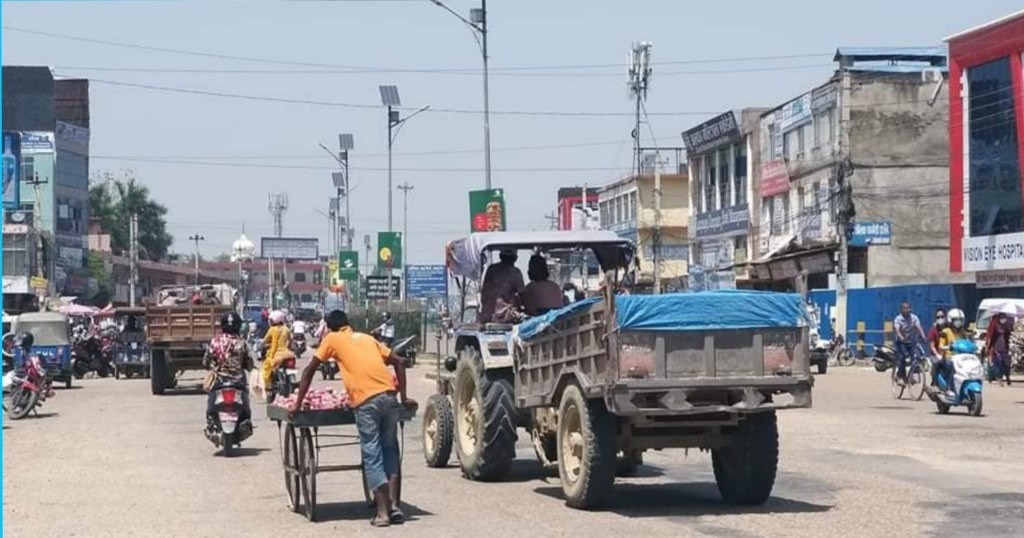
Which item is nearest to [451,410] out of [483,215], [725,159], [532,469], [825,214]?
[532,469]

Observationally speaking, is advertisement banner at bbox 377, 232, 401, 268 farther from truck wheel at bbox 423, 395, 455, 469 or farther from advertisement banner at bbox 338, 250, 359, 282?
truck wheel at bbox 423, 395, 455, 469

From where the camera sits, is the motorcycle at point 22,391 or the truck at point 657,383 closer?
the truck at point 657,383

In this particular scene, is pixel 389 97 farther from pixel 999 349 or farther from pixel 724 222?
pixel 999 349

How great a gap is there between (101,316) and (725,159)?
31384 millimetres

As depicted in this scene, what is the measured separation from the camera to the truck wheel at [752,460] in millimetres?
13109

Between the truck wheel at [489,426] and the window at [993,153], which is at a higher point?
the window at [993,153]

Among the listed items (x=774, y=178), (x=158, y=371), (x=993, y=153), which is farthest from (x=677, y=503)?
(x=774, y=178)

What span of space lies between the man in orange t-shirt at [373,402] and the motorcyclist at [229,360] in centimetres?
683

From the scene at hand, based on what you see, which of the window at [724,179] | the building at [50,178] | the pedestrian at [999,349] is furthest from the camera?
the building at [50,178]

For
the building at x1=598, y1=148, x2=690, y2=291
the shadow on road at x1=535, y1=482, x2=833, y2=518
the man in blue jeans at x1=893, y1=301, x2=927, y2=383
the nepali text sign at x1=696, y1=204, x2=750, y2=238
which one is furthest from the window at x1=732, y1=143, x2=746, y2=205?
the shadow on road at x1=535, y1=482, x2=833, y2=518

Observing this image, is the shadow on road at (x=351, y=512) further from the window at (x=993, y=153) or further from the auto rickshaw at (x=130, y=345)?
the window at (x=993, y=153)

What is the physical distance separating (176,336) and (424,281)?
120 ft

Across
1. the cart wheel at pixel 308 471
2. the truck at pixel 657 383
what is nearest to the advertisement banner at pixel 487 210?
the truck at pixel 657 383

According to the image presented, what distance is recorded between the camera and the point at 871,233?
181 feet
